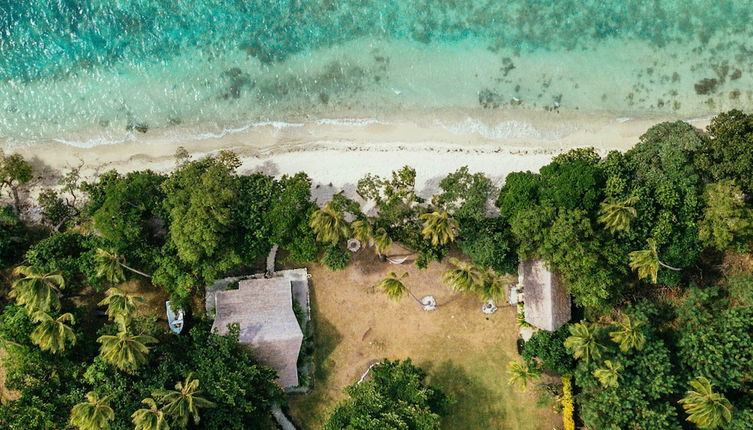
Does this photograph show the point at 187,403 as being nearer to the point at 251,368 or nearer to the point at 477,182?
the point at 251,368

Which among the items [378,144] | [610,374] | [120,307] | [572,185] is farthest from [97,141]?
[610,374]

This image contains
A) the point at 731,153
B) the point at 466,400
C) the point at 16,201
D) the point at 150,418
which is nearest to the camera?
the point at 150,418

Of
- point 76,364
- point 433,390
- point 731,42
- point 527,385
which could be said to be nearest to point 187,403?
point 76,364

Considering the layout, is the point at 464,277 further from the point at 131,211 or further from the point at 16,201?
the point at 16,201

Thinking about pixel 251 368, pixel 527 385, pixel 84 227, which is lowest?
pixel 527 385

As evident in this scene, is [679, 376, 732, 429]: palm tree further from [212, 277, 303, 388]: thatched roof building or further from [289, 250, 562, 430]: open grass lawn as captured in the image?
[212, 277, 303, 388]: thatched roof building

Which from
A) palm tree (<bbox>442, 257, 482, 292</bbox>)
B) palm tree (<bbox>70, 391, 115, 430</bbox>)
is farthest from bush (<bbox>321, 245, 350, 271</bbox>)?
palm tree (<bbox>70, 391, 115, 430</bbox>)

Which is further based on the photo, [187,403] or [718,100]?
[718,100]
